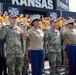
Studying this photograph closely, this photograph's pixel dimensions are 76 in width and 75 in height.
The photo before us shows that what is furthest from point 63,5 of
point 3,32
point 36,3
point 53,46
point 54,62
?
point 3,32

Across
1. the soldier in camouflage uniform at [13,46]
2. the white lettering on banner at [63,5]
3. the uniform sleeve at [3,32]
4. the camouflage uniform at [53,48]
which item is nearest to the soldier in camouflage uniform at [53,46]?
the camouflage uniform at [53,48]

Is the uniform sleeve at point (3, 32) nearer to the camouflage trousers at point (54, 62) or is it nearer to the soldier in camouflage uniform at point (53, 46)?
the soldier in camouflage uniform at point (53, 46)

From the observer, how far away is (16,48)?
5.72 meters

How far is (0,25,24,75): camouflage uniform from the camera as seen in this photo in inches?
225

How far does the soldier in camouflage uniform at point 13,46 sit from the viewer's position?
18.7ft

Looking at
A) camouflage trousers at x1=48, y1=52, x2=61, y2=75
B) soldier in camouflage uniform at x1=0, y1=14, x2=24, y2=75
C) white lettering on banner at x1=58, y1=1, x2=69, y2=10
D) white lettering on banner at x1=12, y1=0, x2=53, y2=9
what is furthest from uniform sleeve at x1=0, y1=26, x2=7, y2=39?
white lettering on banner at x1=58, y1=1, x2=69, y2=10

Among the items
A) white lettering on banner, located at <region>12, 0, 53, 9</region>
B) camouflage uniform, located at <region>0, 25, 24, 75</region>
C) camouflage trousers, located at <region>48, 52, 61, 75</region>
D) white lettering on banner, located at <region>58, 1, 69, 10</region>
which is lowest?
camouflage trousers, located at <region>48, 52, 61, 75</region>

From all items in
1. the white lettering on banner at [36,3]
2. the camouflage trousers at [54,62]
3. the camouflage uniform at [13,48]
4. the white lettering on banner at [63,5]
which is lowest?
the camouflage trousers at [54,62]

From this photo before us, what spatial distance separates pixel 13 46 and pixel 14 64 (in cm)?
39

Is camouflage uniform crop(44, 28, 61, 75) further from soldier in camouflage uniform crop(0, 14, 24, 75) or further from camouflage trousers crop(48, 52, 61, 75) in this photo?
soldier in camouflage uniform crop(0, 14, 24, 75)

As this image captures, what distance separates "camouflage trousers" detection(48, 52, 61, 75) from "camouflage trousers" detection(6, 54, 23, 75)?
1083 mm

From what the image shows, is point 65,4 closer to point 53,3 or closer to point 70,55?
point 53,3

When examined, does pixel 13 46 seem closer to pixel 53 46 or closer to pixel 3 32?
pixel 3 32

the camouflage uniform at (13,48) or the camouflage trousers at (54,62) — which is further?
the camouflage trousers at (54,62)
